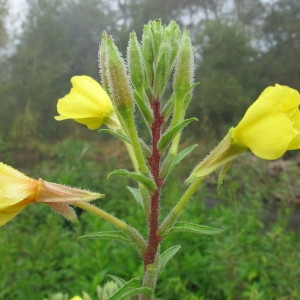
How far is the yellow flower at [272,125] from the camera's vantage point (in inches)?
31.4

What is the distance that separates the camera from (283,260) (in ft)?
7.76

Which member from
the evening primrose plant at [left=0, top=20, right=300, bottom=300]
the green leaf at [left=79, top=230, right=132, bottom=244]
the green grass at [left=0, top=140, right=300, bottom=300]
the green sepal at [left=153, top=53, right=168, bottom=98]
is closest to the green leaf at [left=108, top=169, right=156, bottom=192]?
the evening primrose plant at [left=0, top=20, right=300, bottom=300]

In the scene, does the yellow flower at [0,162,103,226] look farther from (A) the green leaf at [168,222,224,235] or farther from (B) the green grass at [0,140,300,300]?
(B) the green grass at [0,140,300,300]

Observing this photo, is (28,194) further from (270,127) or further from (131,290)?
(270,127)

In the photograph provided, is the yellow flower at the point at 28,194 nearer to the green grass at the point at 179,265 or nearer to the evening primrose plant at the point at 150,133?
the evening primrose plant at the point at 150,133

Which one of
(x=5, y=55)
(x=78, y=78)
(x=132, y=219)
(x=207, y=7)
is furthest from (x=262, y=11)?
(x=78, y=78)

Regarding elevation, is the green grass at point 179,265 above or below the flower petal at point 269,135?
below

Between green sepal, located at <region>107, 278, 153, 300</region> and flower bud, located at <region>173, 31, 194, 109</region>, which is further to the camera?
flower bud, located at <region>173, 31, 194, 109</region>

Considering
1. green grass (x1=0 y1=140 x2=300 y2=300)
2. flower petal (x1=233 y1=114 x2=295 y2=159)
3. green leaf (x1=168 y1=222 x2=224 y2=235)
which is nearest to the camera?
flower petal (x1=233 y1=114 x2=295 y2=159)

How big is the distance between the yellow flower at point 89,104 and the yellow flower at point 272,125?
335 millimetres

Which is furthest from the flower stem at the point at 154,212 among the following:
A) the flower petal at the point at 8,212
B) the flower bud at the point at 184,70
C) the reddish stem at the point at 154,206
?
the flower petal at the point at 8,212

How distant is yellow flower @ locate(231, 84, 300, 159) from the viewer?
796 millimetres

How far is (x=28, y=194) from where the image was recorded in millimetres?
857

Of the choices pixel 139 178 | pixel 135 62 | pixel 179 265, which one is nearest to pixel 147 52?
pixel 135 62
